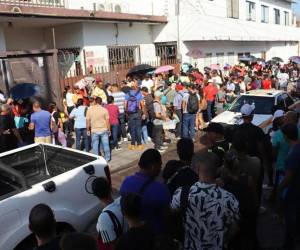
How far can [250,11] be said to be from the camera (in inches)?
1161

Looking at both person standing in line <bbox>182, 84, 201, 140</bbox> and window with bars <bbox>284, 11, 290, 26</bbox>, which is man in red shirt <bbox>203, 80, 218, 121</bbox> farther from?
window with bars <bbox>284, 11, 290, 26</bbox>

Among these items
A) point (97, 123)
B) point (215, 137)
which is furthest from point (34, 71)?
point (215, 137)

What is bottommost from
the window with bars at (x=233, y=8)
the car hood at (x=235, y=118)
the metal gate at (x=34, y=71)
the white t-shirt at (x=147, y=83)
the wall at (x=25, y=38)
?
the car hood at (x=235, y=118)

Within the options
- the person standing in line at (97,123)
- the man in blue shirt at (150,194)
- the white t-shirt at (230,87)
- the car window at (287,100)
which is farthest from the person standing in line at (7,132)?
the white t-shirt at (230,87)

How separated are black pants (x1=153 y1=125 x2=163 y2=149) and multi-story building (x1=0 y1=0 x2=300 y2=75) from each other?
616cm

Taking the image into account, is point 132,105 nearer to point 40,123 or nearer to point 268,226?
point 40,123

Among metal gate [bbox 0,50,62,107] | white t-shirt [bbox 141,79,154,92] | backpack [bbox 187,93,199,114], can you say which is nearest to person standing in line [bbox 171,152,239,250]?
backpack [bbox 187,93,199,114]

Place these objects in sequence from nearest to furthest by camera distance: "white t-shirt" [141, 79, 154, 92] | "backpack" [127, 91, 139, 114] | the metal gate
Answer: "backpack" [127, 91, 139, 114]
the metal gate
"white t-shirt" [141, 79, 154, 92]

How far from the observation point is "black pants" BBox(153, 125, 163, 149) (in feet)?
33.3

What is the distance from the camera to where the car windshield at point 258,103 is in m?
10.4

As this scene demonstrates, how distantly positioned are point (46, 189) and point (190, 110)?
6.65 m

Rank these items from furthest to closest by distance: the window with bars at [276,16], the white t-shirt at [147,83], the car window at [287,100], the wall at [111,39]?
the window with bars at [276,16]
the wall at [111,39]
the white t-shirt at [147,83]
the car window at [287,100]

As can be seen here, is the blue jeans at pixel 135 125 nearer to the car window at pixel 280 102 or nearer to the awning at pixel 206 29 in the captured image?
the car window at pixel 280 102

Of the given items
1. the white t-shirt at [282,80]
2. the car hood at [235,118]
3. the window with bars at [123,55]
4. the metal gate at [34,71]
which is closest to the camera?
the car hood at [235,118]
